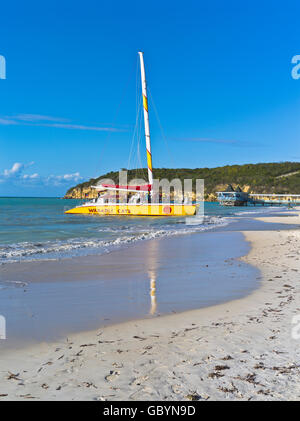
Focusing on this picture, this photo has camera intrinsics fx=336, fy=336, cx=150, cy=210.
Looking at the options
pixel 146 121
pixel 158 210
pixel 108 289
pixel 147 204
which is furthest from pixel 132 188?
pixel 108 289

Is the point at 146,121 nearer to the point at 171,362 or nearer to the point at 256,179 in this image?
the point at 171,362

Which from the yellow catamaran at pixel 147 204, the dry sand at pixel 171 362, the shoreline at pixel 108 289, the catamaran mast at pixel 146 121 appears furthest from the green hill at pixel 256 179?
the dry sand at pixel 171 362

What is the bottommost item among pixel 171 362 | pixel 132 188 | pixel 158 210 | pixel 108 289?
pixel 108 289

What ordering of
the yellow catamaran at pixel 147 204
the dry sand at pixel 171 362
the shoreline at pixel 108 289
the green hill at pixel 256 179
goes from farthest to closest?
1. the green hill at pixel 256 179
2. the yellow catamaran at pixel 147 204
3. the shoreline at pixel 108 289
4. the dry sand at pixel 171 362

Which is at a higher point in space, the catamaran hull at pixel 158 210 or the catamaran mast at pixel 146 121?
the catamaran mast at pixel 146 121

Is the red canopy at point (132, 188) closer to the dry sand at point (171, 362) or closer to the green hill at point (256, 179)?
the dry sand at point (171, 362)

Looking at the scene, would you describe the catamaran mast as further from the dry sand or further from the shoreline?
the dry sand

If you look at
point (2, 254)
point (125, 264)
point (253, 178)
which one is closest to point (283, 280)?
point (125, 264)

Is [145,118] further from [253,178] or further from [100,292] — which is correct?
[253,178]

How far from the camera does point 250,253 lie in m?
12.4

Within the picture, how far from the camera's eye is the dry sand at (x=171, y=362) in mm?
3035

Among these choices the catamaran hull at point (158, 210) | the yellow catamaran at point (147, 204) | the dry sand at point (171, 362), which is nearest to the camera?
the dry sand at point (171, 362)

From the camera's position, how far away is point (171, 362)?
362cm

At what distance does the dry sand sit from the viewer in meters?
3.04
